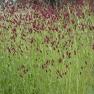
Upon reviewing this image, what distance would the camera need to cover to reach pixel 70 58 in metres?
3.70

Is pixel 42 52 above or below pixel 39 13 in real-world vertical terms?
below

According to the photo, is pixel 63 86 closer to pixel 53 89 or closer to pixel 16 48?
pixel 53 89

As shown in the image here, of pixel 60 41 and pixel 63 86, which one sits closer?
pixel 63 86

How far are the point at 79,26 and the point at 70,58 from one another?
0.69 m

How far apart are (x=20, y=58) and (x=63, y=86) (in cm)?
65

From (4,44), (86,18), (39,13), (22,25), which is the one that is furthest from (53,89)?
(86,18)

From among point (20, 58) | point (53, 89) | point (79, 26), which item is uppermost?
point (79, 26)

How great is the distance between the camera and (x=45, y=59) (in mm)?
3734

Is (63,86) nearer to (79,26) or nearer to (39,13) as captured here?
(79,26)

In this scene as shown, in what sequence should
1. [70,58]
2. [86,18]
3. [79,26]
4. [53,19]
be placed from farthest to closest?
[86,18] → [53,19] → [79,26] → [70,58]

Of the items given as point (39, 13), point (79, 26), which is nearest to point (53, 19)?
point (39, 13)

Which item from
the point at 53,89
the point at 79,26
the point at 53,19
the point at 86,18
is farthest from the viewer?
the point at 86,18

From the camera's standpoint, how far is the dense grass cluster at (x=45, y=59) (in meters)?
3.50

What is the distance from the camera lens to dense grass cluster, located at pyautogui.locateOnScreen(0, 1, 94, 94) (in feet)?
11.5
